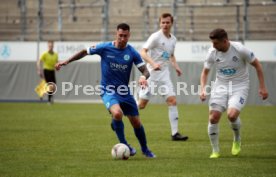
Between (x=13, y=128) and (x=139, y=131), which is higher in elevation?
(x=139, y=131)

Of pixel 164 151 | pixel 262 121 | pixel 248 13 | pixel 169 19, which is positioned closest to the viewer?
pixel 164 151

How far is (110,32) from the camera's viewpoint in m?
32.4

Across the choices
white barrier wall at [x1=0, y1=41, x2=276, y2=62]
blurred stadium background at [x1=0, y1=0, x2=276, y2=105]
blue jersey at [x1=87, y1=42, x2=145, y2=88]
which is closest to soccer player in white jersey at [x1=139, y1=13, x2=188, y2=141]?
blue jersey at [x1=87, y1=42, x2=145, y2=88]

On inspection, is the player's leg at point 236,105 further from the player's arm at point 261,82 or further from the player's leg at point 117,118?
the player's leg at point 117,118

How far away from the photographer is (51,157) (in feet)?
36.5

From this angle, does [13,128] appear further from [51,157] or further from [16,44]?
[16,44]

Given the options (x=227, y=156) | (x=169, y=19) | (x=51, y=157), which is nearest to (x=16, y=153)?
(x=51, y=157)

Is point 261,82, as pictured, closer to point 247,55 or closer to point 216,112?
point 247,55

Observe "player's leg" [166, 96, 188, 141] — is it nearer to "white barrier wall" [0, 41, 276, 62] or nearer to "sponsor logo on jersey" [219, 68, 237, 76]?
"sponsor logo on jersey" [219, 68, 237, 76]

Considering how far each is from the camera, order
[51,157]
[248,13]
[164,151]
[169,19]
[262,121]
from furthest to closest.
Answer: [248,13] → [262,121] → [169,19] → [164,151] → [51,157]

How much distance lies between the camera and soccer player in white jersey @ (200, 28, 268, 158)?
11391mm

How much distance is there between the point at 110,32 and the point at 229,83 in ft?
69.2

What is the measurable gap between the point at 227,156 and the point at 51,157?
2.88 metres

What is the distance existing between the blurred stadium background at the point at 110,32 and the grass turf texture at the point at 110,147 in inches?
351
